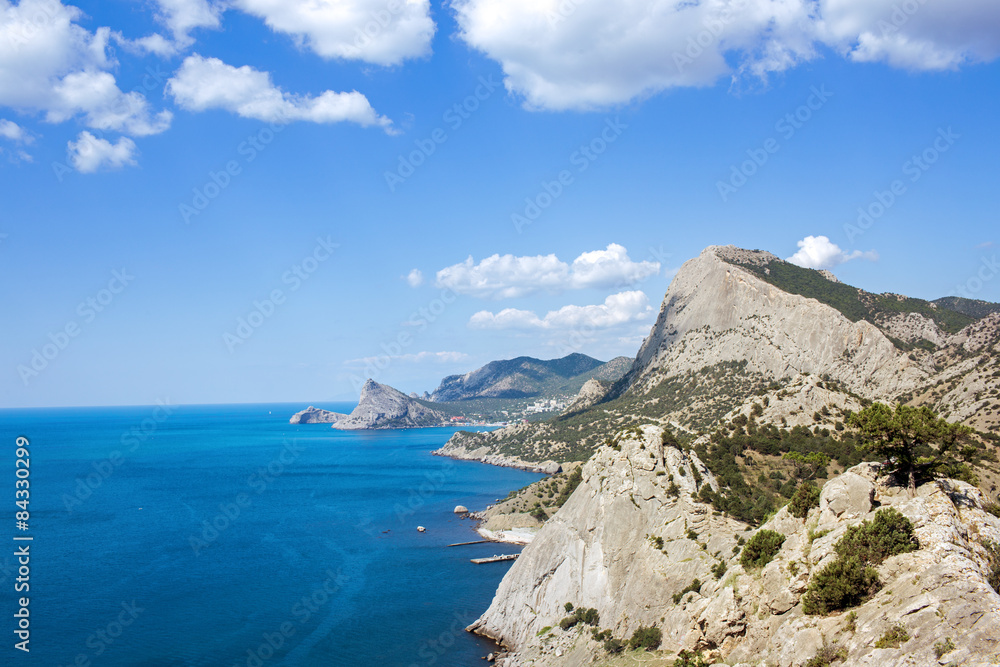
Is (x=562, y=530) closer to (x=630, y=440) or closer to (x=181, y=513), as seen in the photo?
(x=630, y=440)

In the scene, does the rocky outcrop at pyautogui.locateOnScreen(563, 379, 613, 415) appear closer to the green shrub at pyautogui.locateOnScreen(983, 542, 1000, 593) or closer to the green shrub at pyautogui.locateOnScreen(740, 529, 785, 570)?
the green shrub at pyautogui.locateOnScreen(740, 529, 785, 570)

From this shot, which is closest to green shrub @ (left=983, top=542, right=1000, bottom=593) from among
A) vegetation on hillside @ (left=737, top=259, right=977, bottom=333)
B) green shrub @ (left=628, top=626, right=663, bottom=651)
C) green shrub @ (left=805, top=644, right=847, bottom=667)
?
green shrub @ (left=805, top=644, right=847, bottom=667)

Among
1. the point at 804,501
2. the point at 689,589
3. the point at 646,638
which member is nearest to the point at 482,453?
the point at 646,638

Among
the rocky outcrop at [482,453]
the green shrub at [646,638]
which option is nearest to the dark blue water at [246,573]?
the green shrub at [646,638]

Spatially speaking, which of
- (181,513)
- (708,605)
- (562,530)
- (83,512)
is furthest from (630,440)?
(83,512)

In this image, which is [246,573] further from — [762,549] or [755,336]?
[755,336]
